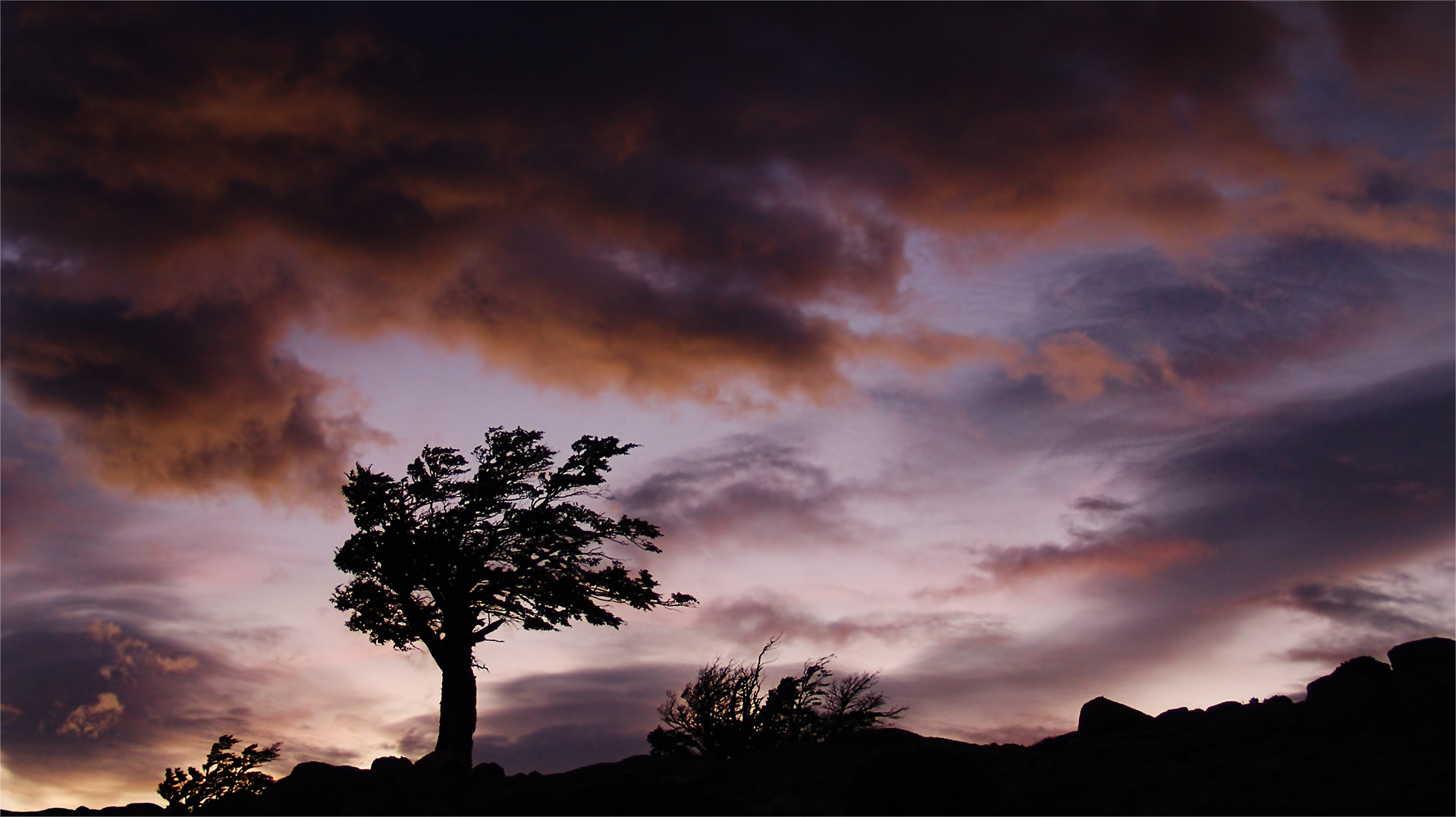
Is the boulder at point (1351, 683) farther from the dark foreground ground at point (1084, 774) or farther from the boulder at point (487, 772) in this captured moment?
the boulder at point (487, 772)

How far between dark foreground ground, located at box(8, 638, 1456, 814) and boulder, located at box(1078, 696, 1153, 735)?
52mm

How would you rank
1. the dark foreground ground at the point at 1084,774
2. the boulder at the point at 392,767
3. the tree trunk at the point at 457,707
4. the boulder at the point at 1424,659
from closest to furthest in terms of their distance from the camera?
the dark foreground ground at the point at 1084,774
the boulder at the point at 1424,659
the boulder at the point at 392,767
the tree trunk at the point at 457,707

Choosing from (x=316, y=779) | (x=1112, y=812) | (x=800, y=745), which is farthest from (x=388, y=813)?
(x=1112, y=812)

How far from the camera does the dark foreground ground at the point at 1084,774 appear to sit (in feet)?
52.6

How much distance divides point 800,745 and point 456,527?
44.7 feet

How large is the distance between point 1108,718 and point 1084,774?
22.9ft

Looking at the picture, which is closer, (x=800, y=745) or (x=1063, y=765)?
(x=1063, y=765)

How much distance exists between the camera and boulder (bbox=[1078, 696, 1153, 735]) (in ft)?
92.1

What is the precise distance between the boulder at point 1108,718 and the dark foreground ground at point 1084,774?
0.17 ft

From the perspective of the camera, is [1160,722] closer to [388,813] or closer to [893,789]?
[893,789]

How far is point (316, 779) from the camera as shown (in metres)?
24.6

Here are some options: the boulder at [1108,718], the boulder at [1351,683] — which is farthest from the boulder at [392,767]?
the boulder at [1351,683]

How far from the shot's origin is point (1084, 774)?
72.8 ft

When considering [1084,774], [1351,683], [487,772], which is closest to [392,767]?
[487,772]
